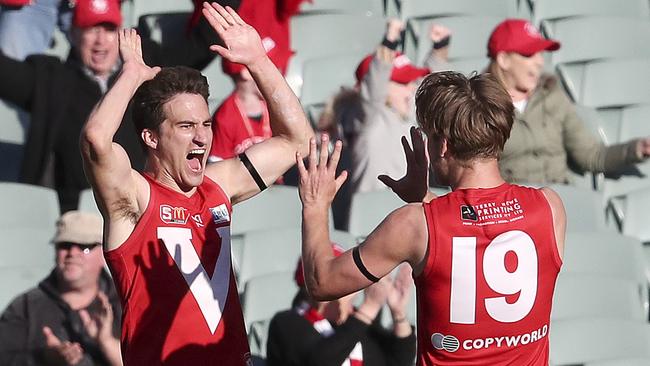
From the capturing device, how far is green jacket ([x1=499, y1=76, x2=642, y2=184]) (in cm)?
723

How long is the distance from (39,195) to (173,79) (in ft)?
7.76

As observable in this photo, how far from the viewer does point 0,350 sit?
5.75 meters

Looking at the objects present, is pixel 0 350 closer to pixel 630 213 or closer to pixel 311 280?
pixel 311 280

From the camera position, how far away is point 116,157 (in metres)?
4.22

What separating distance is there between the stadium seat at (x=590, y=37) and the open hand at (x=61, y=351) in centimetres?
395

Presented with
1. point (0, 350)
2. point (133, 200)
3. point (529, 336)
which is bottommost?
point (0, 350)

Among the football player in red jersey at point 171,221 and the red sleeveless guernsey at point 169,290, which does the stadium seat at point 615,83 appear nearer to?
the football player in red jersey at point 171,221

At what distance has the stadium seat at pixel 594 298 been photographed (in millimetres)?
6535

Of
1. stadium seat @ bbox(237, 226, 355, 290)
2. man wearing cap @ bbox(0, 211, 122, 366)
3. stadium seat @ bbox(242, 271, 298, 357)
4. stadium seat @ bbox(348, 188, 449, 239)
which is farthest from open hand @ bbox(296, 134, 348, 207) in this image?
stadium seat @ bbox(348, 188, 449, 239)

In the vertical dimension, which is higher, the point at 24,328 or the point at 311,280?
the point at 311,280

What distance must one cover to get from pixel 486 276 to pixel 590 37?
500 cm

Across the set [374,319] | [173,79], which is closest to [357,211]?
[374,319]

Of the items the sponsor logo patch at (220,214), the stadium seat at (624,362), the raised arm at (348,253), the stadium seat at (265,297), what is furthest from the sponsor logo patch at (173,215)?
the stadium seat at (624,362)

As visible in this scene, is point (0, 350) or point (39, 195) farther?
point (39, 195)
